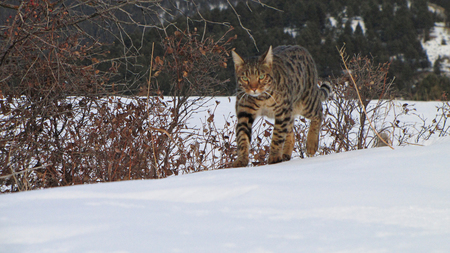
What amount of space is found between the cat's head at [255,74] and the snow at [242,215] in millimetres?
1810

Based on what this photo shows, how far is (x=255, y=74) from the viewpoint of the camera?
4.56 meters

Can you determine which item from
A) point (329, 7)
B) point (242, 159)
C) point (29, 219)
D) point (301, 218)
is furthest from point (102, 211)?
point (329, 7)

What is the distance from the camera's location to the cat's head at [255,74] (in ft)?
14.8

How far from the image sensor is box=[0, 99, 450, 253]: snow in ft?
5.64

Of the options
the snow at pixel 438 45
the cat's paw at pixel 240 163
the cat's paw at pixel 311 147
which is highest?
the snow at pixel 438 45

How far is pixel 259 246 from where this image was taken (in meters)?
1.71

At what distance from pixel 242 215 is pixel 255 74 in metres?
2.72

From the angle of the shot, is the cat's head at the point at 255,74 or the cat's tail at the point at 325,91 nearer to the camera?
the cat's head at the point at 255,74

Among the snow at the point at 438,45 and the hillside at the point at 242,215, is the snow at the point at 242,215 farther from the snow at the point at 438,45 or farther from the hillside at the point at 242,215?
the snow at the point at 438,45

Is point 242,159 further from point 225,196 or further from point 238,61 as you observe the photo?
point 225,196

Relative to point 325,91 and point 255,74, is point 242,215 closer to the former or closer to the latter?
point 255,74

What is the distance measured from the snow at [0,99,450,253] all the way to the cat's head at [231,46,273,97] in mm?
1810

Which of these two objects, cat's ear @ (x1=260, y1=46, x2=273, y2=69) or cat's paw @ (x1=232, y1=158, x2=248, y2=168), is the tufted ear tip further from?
cat's paw @ (x1=232, y1=158, x2=248, y2=168)

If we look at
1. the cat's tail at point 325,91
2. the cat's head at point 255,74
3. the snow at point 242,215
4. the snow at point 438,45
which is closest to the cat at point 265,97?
the cat's head at point 255,74
